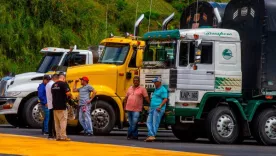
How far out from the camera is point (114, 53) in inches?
1153

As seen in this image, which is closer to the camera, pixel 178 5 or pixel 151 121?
pixel 151 121

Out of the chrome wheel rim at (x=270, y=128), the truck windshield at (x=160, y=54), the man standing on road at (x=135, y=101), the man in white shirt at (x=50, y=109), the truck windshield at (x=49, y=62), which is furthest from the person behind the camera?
the truck windshield at (x=49, y=62)

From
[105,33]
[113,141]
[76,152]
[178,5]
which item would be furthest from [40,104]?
[178,5]

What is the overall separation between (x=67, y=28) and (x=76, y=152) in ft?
85.6

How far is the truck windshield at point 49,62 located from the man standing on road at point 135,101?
5.47 meters

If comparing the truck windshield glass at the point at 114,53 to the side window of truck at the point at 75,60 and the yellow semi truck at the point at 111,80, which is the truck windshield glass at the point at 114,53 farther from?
the side window of truck at the point at 75,60

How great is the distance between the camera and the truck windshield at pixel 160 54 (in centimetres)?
2594

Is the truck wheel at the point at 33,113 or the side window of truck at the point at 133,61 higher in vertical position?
the side window of truck at the point at 133,61

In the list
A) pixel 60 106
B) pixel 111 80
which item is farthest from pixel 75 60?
pixel 60 106

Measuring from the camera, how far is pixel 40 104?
1202 inches

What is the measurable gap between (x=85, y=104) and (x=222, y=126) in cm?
436

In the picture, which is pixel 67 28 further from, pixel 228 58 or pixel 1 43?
pixel 228 58

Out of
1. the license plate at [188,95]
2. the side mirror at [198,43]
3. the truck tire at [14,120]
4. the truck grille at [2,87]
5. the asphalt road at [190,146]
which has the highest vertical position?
the side mirror at [198,43]

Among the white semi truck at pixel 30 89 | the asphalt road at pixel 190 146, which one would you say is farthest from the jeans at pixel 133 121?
the white semi truck at pixel 30 89
